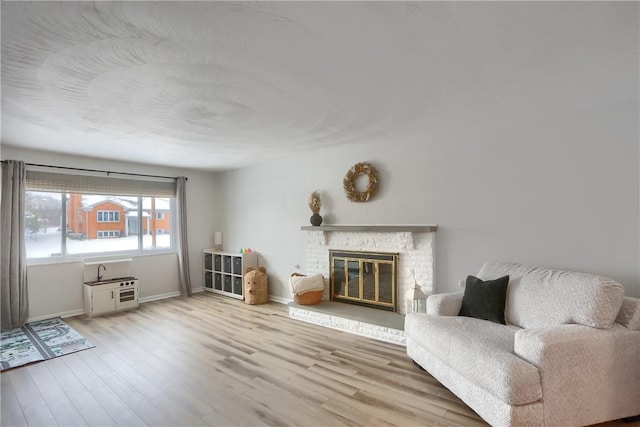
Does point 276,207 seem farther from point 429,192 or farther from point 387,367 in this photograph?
point 387,367

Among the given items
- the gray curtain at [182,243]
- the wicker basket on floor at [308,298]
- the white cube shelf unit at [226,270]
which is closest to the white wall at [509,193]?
the wicker basket on floor at [308,298]

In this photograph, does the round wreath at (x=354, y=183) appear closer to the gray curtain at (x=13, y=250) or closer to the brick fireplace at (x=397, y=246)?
the brick fireplace at (x=397, y=246)

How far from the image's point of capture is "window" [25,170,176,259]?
4406mm

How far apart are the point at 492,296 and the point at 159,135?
3699 millimetres

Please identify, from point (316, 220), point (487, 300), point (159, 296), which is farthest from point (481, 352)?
point (159, 296)

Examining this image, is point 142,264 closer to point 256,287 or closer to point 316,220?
point 256,287

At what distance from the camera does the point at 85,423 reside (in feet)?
7.05

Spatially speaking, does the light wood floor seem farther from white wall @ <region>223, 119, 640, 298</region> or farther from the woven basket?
white wall @ <region>223, 119, 640, 298</region>

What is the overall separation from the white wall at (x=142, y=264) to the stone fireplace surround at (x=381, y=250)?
2.68 metres

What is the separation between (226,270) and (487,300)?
4.30 meters

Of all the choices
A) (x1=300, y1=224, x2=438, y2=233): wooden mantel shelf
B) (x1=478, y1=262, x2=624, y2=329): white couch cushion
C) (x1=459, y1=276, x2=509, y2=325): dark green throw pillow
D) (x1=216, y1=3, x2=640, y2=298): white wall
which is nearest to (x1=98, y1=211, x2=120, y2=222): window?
(x1=300, y1=224, x2=438, y2=233): wooden mantel shelf

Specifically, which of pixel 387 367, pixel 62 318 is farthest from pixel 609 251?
pixel 62 318

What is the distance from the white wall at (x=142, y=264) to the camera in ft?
14.2

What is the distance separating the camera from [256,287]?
16.7 feet
